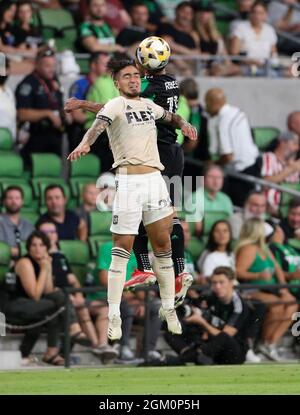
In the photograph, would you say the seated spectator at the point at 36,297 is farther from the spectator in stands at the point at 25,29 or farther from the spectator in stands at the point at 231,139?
the spectator in stands at the point at 25,29

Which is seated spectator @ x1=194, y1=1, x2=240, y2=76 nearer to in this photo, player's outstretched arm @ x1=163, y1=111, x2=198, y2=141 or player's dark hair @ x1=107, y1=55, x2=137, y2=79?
player's outstretched arm @ x1=163, y1=111, x2=198, y2=141

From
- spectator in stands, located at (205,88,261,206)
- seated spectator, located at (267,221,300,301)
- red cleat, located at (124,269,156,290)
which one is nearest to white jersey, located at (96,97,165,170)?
red cleat, located at (124,269,156,290)

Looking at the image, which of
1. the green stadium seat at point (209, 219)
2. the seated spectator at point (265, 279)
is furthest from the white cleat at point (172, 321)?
the green stadium seat at point (209, 219)

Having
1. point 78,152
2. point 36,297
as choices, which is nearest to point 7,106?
point 36,297

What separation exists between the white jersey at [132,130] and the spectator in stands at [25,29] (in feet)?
24.6

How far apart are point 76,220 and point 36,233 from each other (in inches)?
57.0

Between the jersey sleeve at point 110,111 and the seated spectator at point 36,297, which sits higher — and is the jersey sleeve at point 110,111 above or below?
above

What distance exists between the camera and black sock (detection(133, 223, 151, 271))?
1573cm

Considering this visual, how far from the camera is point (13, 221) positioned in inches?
779

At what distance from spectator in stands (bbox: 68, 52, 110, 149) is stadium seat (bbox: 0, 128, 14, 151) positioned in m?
0.86

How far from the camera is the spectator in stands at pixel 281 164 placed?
2291 cm

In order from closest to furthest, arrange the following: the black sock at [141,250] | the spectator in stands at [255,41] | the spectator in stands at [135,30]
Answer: the black sock at [141,250], the spectator in stands at [135,30], the spectator in stands at [255,41]
